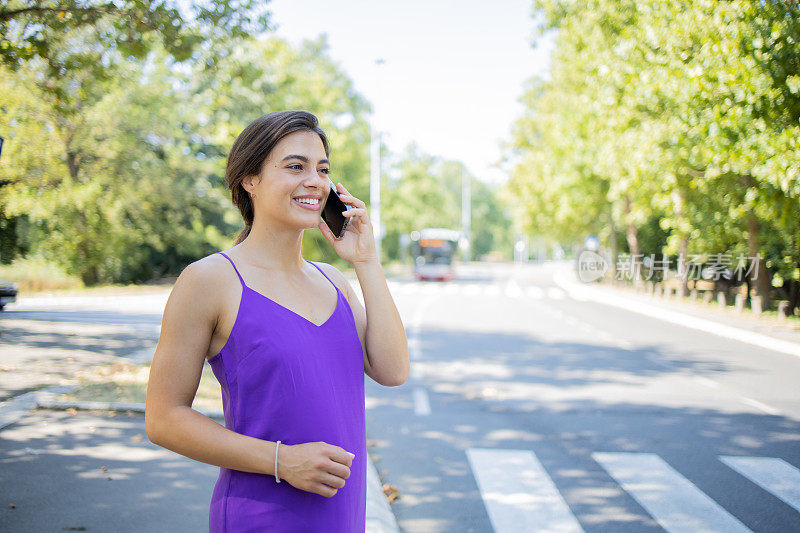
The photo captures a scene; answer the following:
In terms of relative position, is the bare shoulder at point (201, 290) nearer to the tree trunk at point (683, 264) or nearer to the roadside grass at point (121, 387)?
the roadside grass at point (121, 387)

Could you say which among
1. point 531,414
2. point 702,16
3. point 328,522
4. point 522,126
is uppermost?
point 522,126

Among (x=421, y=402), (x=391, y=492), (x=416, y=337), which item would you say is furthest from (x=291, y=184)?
(x=416, y=337)

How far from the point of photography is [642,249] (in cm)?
3647

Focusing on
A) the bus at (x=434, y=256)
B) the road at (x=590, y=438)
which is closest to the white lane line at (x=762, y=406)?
the road at (x=590, y=438)

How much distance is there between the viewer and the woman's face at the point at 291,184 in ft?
6.48

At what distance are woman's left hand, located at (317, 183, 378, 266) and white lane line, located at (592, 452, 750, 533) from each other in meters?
3.34

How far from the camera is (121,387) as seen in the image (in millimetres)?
7941

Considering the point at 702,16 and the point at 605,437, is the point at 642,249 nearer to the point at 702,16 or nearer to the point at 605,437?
the point at 702,16

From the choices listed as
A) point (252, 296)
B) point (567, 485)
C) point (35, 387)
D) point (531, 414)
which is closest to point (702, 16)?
point (531, 414)

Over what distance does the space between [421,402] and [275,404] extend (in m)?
6.80

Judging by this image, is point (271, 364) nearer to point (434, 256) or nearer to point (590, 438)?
point (590, 438)

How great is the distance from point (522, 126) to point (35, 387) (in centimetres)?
3774

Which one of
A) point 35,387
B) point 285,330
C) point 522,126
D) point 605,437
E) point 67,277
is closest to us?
point 285,330

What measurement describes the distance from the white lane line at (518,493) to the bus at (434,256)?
36.1 m
